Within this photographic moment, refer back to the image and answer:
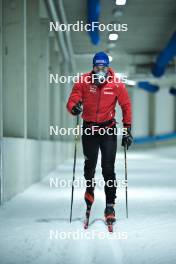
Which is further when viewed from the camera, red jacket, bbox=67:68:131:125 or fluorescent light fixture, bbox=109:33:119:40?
fluorescent light fixture, bbox=109:33:119:40

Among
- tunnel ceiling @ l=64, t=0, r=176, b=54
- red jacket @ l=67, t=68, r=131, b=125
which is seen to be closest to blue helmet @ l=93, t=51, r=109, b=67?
red jacket @ l=67, t=68, r=131, b=125

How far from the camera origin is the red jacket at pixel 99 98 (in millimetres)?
5527

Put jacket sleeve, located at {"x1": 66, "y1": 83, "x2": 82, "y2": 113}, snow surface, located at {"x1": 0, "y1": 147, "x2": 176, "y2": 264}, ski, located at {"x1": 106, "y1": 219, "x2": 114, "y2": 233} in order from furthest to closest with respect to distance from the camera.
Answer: jacket sleeve, located at {"x1": 66, "y1": 83, "x2": 82, "y2": 113}
ski, located at {"x1": 106, "y1": 219, "x2": 114, "y2": 233}
snow surface, located at {"x1": 0, "y1": 147, "x2": 176, "y2": 264}

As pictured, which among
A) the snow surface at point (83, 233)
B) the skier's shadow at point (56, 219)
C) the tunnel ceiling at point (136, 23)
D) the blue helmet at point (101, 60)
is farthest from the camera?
the tunnel ceiling at point (136, 23)

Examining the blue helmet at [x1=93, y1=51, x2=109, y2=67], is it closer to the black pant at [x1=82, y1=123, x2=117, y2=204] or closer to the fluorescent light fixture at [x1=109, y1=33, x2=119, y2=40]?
the black pant at [x1=82, y1=123, x2=117, y2=204]

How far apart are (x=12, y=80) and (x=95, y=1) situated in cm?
438

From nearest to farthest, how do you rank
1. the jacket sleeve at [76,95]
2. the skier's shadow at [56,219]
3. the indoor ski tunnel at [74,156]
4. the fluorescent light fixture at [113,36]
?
the indoor ski tunnel at [74,156], the jacket sleeve at [76,95], the skier's shadow at [56,219], the fluorescent light fixture at [113,36]

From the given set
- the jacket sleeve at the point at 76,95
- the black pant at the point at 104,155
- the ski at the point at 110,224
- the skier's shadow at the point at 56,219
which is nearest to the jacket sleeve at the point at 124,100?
the black pant at the point at 104,155

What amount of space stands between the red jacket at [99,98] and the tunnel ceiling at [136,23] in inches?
395

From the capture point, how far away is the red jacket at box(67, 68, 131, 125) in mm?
5527

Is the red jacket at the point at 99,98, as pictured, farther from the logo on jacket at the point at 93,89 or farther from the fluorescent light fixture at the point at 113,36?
the fluorescent light fixture at the point at 113,36

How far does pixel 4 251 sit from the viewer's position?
14.4 feet

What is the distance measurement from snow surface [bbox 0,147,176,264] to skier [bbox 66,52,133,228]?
0.43 metres

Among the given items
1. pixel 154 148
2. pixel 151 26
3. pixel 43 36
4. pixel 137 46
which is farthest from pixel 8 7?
pixel 154 148
